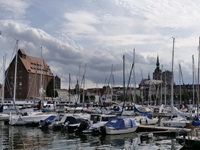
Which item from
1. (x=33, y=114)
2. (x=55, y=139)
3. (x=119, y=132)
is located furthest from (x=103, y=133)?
(x=33, y=114)

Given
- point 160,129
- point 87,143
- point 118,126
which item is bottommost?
point 87,143

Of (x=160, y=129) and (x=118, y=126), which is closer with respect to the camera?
(x=118, y=126)

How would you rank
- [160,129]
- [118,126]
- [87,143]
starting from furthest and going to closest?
1. [160,129]
2. [118,126]
3. [87,143]

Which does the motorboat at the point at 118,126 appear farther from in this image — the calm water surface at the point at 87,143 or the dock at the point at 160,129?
the dock at the point at 160,129

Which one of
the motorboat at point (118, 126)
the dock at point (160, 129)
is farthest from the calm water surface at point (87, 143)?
the dock at point (160, 129)

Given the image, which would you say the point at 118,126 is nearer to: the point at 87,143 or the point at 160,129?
the point at 160,129

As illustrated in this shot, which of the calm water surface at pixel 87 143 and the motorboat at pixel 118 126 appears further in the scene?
the motorboat at pixel 118 126

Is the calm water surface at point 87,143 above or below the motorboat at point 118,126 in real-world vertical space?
below

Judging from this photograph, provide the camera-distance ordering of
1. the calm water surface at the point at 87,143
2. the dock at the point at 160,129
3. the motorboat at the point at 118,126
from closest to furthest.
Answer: the calm water surface at the point at 87,143 < the dock at the point at 160,129 < the motorboat at the point at 118,126

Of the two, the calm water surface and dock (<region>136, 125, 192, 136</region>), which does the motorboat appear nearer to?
the calm water surface

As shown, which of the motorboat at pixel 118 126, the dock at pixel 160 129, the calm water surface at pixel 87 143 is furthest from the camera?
the motorboat at pixel 118 126

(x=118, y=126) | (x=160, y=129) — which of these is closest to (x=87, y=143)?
(x=118, y=126)

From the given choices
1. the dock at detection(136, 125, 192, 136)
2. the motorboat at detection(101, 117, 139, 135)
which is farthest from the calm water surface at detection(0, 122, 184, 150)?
the dock at detection(136, 125, 192, 136)

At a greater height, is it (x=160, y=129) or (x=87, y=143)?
(x=160, y=129)
